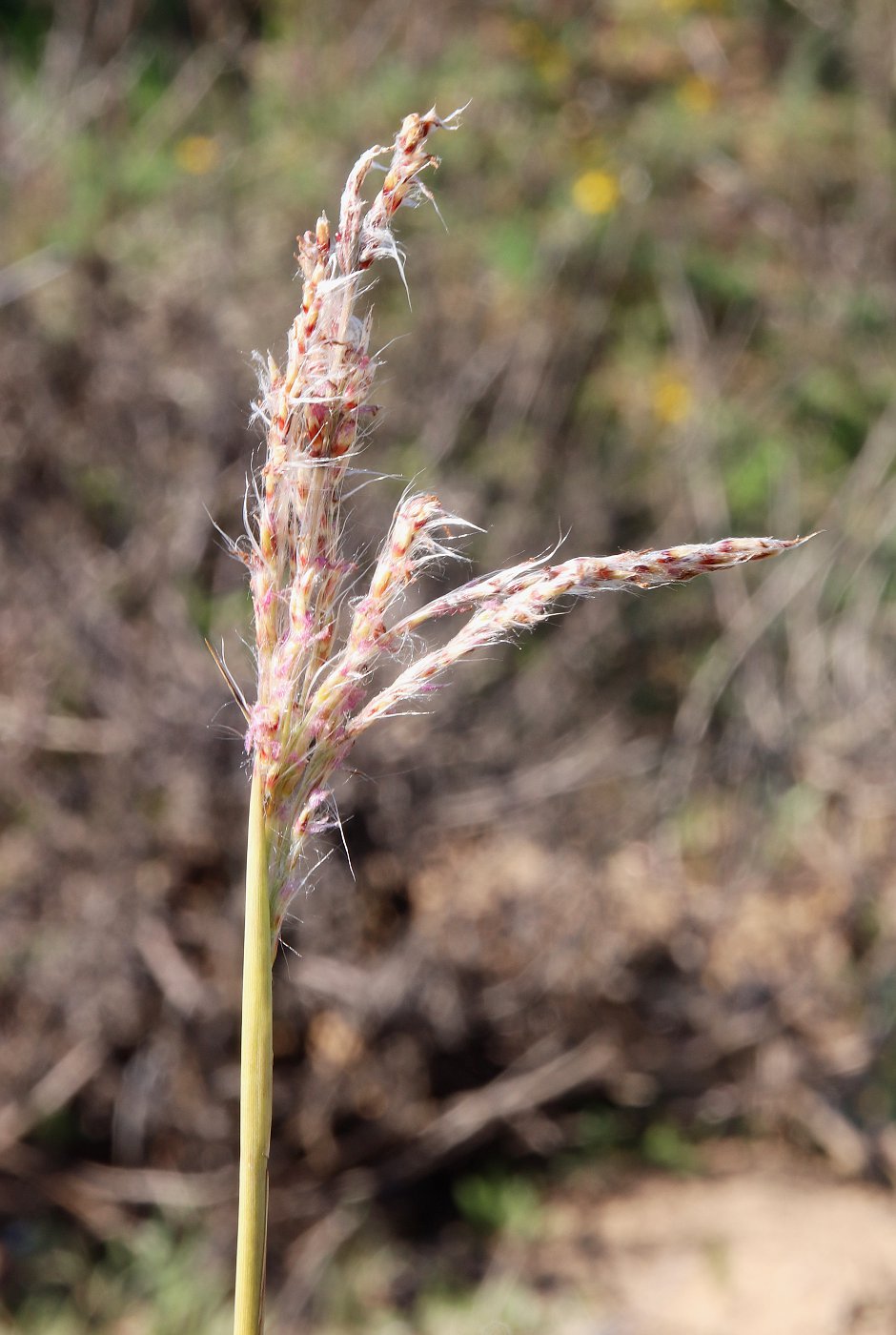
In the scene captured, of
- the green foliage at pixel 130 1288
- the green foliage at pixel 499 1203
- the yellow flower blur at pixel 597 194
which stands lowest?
the green foliage at pixel 499 1203

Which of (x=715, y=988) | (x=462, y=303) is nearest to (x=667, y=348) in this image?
(x=462, y=303)

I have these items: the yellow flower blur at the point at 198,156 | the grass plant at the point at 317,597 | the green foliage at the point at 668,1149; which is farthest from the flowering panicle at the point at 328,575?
the yellow flower blur at the point at 198,156

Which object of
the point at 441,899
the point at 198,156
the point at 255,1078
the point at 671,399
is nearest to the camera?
the point at 255,1078

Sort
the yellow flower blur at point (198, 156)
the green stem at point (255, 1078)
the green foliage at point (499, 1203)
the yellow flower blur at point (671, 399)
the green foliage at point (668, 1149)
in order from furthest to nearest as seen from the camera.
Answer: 1. the yellow flower blur at point (671, 399)
2. the yellow flower blur at point (198, 156)
3. the green foliage at point (668, 1149)
4. the green foliage at point (499, 1203)
5. the green stem at point (255, 1078)

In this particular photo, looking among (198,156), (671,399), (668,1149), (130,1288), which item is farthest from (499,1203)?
(198,156)

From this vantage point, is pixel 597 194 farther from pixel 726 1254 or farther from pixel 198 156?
pixel 726 1254

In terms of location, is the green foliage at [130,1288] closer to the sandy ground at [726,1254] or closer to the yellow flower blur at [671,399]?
the sandy ground at [726,1254]
